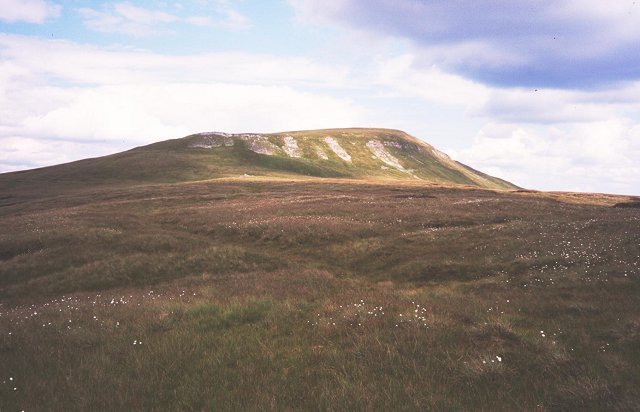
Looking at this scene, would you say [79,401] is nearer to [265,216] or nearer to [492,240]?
[492,240]

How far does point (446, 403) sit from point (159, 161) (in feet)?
502

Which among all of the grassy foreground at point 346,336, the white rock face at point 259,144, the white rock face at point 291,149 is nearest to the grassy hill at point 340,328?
the grassy foreground at point 346,336

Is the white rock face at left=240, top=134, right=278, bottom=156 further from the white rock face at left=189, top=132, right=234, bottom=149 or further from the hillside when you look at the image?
the white rock face at left=189, top=132, right=234, bottom=149

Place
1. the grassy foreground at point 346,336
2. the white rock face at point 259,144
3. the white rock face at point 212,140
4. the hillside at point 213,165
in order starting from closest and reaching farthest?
the grassy foreground at point 346,336
the hillside at point 213,165
the white rock face at point 212,140
the white rock face at point 259,144

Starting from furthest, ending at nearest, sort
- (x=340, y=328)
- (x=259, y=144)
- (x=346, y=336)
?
1. (x=259, y=144)
2. (x=340, y=328)
3. (x=346, y=336)

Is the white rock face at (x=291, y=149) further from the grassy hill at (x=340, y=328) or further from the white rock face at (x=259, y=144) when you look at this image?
the grassy hill at (x=340, y=328)

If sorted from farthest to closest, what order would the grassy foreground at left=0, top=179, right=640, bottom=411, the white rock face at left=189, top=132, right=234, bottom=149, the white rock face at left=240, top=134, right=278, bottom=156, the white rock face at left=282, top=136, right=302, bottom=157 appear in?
the white rock face at left=282, top=136, right=302, bottom=157
the white rock face at left=240, top=134, right=278, bottom=156
the white rock face at left=189, top=132, right=234, bottom=149
the grassy foreground at left=0, top=179, right=640, bottom=411

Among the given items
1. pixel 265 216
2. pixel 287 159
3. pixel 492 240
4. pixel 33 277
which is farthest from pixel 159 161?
pixel 492 240

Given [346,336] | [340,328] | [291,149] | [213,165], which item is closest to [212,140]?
[291,149]

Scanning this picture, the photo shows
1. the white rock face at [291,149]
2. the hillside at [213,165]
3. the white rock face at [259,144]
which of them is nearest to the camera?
the hillside at [213,165]

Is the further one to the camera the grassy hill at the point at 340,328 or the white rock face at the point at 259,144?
the white rock face at the point at 259,144

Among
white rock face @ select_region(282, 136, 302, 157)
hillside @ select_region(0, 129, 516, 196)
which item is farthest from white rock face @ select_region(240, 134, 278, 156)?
white rock face @ select_region(282, 136, 302, 157)

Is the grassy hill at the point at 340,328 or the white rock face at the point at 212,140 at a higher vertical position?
the white rock face at the point at 212,140

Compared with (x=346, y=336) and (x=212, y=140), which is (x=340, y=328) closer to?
(x=346, y=336)
